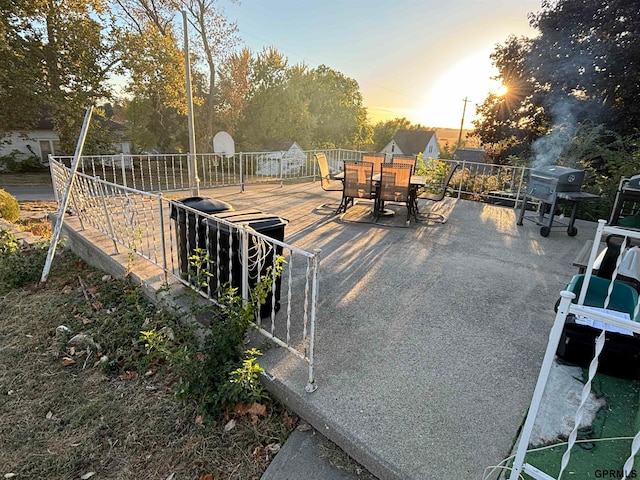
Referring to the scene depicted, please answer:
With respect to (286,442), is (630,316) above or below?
above

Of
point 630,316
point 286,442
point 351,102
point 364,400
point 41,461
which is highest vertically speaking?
point 351,102

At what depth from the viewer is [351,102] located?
120 feet

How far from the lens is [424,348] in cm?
231

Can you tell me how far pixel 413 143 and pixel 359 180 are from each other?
133 ft

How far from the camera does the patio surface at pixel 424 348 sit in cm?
162

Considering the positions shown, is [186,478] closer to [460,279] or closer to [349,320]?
[349,320]

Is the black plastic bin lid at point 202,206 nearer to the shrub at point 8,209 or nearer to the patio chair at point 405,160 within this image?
the patio chair at point 405,160

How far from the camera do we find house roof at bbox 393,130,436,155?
1670 inches

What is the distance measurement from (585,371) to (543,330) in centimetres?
54

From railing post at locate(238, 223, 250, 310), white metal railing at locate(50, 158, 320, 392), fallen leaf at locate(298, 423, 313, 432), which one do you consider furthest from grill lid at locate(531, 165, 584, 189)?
fallen leaf at locate(298, 423, 313, 432)

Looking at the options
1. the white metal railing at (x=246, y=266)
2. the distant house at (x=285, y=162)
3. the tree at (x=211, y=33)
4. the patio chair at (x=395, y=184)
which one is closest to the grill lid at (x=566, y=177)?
the patio chair at (x=395, y=184)

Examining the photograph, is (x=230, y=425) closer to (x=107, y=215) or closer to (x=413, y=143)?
(x=107, y=215)

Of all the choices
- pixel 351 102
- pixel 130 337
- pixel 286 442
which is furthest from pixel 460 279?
pixel 351 102

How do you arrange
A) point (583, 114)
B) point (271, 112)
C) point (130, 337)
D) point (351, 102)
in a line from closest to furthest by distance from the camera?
point (130, 337), point (583, 114), point (271, 112), point (351, 102)
